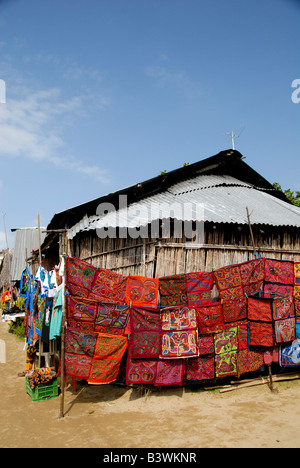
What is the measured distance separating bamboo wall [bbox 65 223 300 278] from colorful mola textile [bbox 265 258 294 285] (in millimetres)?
1289

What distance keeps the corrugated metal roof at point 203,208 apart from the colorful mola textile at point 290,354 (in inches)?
119

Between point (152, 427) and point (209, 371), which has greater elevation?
point (209, 371)

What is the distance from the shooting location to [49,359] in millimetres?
8312

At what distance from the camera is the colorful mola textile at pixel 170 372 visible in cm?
662

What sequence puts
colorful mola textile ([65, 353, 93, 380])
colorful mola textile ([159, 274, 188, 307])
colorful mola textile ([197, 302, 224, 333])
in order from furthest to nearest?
colorful mola textile ([159, 274, 188, 307]), colorful mola textile ([197, 302, 224, 333]), colorful mola textile ([65, 353, 93, 380])

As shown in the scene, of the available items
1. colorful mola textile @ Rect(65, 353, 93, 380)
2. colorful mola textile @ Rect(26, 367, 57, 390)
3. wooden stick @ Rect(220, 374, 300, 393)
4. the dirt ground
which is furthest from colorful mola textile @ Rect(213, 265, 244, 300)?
colorful mola textile @ Rect(26, 367, 57, 390)

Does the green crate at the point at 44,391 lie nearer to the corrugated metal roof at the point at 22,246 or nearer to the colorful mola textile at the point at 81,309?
the colorful mola textile at the point at 81,309

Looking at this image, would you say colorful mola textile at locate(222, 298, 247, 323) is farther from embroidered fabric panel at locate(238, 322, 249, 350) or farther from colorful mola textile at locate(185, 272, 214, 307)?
colorful mola textile at locate(185, 272, 214, 307)

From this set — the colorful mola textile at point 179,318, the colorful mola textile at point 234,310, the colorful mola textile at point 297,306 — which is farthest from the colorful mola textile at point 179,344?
the colorful mola textile at point 297,306

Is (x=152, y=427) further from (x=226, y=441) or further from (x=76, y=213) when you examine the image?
(x=76, y=213)

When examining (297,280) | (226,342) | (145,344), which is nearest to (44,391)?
(145,344)

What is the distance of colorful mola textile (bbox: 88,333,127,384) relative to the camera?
6.44 metres

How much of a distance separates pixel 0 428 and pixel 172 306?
3.75 m
